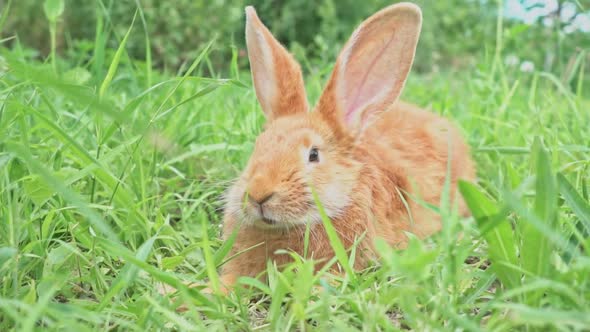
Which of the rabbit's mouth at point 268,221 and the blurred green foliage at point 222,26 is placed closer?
the rabbit's mouth at point 268,221

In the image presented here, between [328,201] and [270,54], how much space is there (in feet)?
2.21

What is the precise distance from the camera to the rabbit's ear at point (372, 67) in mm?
2543

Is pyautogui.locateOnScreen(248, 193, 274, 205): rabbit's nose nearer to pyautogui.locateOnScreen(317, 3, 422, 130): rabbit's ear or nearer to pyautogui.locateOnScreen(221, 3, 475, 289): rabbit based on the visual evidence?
pyautogui.locateOnScreen(221, 3, 475, 289): rabbit

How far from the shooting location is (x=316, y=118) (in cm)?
258

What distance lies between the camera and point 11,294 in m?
1.81

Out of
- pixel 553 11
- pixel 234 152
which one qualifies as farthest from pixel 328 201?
pixel 553 11

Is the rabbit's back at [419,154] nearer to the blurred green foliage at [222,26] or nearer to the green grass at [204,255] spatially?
the green grass at [204,255]

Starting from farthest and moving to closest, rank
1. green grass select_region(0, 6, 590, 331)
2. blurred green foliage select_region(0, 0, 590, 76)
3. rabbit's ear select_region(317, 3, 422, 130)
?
blurred green foliage select_region(0, 0, 590, 76), rabbit's ear select_region(317, 3, 422, 130), green grass select_region(0, 6, 590, 331)

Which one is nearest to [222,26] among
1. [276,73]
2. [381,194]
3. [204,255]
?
[276,73]

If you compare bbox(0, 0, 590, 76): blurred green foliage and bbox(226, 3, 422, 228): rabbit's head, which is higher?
bbox(226, 3, 422, 228): rabbit's head

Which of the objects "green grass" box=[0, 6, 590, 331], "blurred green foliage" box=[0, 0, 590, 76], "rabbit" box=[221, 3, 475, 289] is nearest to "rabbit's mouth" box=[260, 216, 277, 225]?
"rabbit" box=[221, 3, 475, 289]

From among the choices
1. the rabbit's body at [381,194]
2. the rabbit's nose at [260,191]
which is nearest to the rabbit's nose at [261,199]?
the rabbit's nose at [260,191]

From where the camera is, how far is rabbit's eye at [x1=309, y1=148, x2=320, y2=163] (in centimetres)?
245

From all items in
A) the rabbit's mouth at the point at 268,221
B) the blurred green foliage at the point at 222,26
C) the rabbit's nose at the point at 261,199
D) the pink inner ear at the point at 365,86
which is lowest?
the blurred green foliage at the point at 222,26
